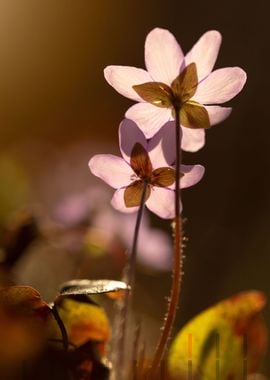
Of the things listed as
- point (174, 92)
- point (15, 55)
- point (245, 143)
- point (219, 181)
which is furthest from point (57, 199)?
point (15, 55)

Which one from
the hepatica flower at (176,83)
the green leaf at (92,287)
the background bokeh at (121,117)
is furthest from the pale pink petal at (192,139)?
the background bokeh at (121,117)

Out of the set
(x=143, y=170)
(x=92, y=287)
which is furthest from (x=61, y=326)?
(x=143, y=170)

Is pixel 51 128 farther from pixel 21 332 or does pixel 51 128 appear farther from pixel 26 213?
pixel 21 332

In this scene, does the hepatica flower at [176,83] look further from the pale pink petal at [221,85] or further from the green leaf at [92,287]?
the green leaf at [92,287]

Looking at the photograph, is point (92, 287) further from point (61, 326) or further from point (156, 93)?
point (156, 93)

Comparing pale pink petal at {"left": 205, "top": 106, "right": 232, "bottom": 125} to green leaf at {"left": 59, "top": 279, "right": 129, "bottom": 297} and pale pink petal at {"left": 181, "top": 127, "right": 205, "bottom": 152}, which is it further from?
green leaf at {"left": 59, "top": 279, "right": 129, "bottom": 297}

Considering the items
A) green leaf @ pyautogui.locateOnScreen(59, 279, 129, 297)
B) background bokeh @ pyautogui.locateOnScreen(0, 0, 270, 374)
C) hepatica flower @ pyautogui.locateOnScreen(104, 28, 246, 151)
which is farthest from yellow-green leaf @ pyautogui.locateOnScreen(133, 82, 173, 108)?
background bokeh @ pyautogui.locateOnScreen(0, 0, 270, 374)
